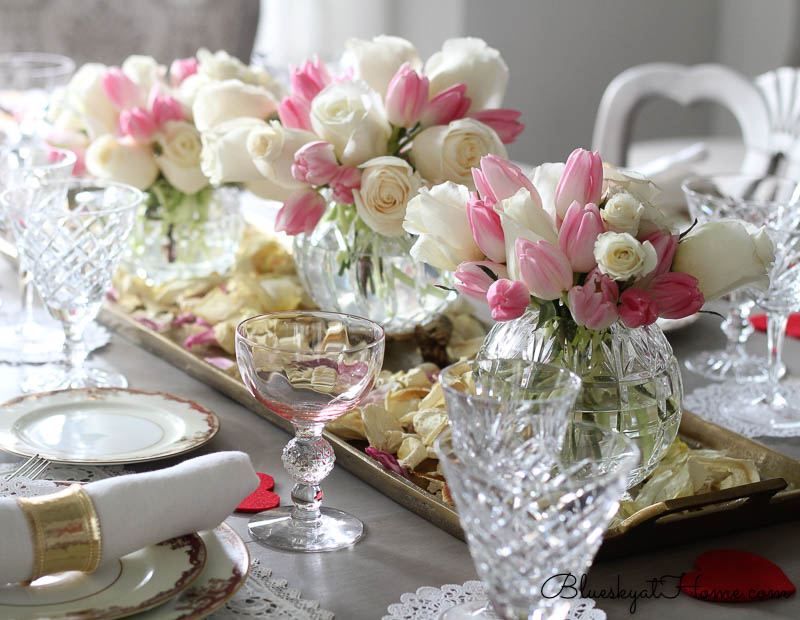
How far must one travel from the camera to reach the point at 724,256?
32.6 inches

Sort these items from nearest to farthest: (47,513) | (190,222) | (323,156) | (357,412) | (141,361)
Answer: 1. (47,513)
2. (357,412)
3. (323,156)
4. (141,361)
5. (190,222)

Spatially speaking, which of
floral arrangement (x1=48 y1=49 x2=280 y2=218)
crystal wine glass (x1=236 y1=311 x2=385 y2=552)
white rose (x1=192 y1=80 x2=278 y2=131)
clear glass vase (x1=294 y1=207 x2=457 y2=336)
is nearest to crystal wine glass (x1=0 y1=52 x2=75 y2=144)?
floral arrangement (x1=48 y1=49 x2=280 y2=218)

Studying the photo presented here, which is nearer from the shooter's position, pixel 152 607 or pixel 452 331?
pixel 152 607

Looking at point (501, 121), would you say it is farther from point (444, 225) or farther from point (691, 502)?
point (691, 502)

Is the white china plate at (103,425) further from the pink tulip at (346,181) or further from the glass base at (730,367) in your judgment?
the glass base at (730,367)

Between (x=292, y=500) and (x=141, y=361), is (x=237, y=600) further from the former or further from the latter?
(x=141, y=361)

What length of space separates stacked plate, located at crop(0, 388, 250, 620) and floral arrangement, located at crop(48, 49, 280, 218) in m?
0.44

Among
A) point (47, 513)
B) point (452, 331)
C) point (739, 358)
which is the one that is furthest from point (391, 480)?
point (739, 358)

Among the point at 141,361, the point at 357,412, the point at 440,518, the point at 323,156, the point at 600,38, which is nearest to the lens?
the point at 440,518

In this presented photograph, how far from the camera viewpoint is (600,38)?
179 inches

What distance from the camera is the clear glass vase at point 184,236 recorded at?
1479 millimetres

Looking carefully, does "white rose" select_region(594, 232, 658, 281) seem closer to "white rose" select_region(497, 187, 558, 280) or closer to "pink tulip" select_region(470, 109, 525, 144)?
"white rose" select_region(497, 187, 558, 280)

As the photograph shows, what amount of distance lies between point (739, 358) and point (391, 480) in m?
0.57

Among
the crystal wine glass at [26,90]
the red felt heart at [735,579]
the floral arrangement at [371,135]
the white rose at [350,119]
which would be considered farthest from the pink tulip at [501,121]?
the crystal wine glass at [26,90]
